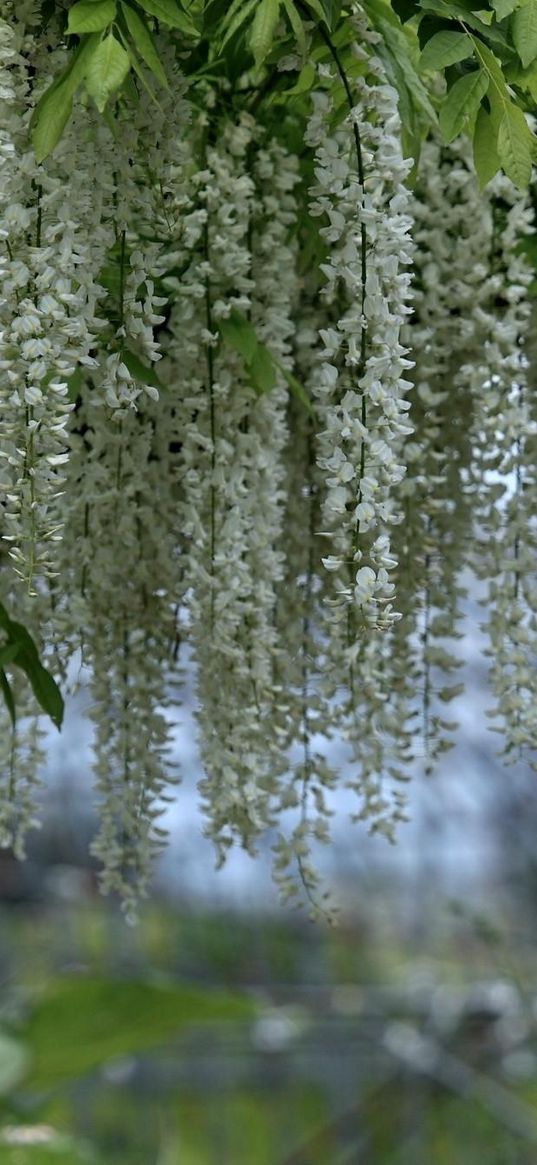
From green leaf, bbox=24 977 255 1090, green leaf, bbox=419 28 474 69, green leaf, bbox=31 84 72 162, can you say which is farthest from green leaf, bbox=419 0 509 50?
green leaf, bbox=24 977 255 1090

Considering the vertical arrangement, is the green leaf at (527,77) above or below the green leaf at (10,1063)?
above

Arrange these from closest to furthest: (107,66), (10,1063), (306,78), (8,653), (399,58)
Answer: (107,66), (399,58), (306,78), (8,653), (10,1063)

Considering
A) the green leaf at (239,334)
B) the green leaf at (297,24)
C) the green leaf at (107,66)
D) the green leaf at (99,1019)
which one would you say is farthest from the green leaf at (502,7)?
the green leaf at (99,1019)

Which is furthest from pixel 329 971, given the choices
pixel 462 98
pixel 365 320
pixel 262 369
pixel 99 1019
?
pixel 462 98

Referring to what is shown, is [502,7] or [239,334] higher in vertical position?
[502,7]

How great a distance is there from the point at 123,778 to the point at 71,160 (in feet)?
2.27

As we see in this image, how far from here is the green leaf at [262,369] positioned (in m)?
1.29

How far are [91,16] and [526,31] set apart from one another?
0.96 ft

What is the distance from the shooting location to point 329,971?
360cm

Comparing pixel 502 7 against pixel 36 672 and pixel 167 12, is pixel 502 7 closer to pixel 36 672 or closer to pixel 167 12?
pixel 167 12

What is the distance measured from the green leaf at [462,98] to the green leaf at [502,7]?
0.04m

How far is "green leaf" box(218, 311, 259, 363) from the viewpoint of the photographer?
4.11 feet

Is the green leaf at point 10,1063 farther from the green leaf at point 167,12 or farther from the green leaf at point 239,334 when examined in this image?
the green leaf at point 167,12

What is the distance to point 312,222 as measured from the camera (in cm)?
134
